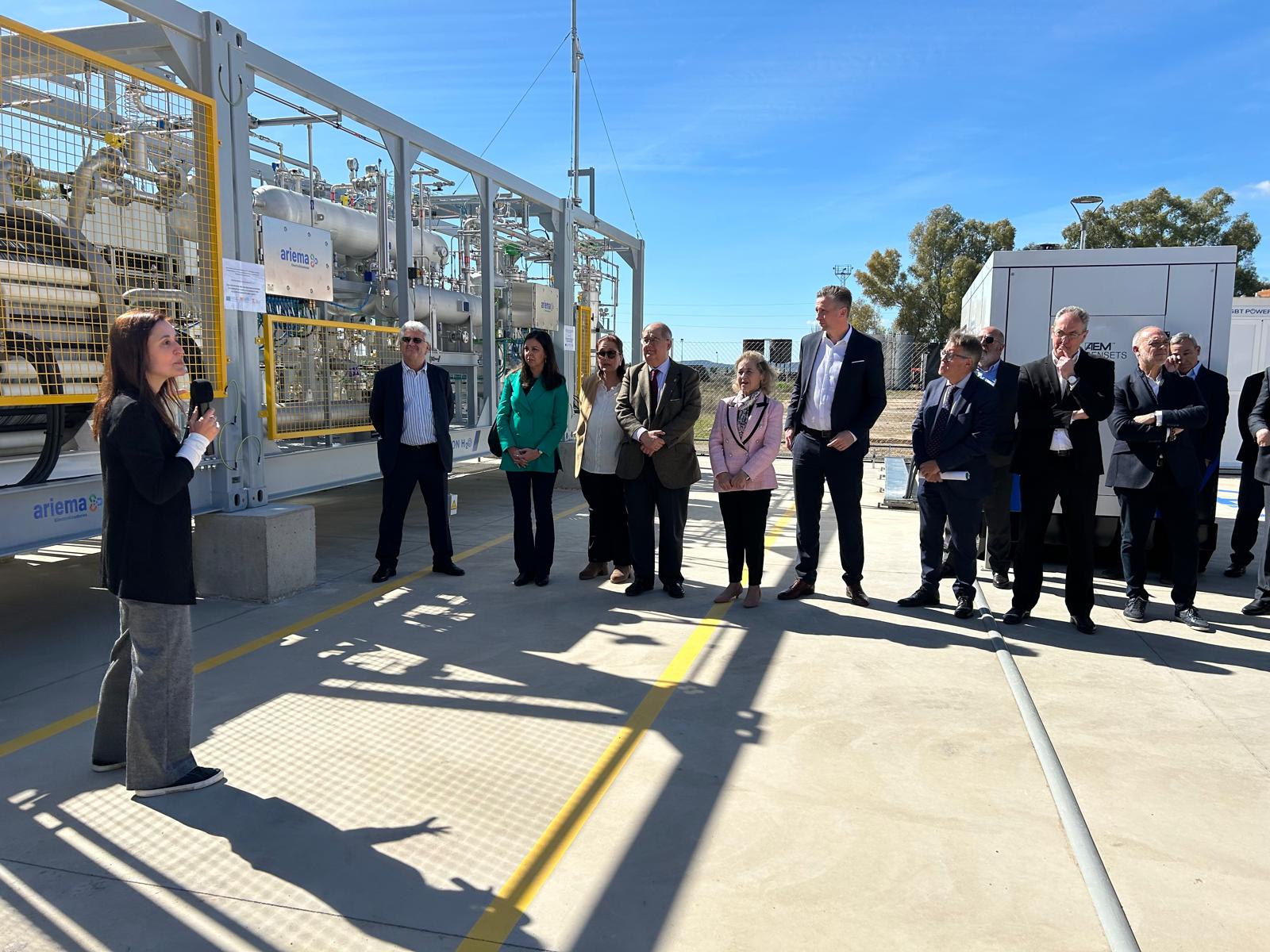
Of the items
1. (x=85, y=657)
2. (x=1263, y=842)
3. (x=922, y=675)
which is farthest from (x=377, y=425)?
(x=1263, y=842)

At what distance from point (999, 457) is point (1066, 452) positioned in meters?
0.94

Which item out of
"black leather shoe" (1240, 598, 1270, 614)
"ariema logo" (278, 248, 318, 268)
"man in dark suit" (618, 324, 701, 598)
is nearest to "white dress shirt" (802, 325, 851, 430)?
"man in dark suit" (618, 324, 701, 598)

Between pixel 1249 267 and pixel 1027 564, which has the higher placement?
pixel 1249 267

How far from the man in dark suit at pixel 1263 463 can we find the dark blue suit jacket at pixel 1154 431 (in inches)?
20.7

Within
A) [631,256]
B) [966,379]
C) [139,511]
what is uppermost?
[631,256]

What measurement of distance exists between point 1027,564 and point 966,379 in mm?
1252

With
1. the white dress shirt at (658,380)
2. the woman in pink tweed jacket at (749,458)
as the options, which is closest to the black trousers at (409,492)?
the white dress shirt at (658,380)

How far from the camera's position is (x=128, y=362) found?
9.81ft

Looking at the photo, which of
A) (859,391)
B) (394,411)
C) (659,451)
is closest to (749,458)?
(659,451)

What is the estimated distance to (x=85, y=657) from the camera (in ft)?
15.8

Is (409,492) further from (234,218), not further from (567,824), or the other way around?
(567,824)

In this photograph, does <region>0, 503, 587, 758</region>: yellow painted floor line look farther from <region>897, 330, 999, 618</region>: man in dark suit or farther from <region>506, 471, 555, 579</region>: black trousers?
<region>897, 330, 999, 618</region>: man in dark suit

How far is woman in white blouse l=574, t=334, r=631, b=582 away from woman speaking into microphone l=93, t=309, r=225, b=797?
332cm

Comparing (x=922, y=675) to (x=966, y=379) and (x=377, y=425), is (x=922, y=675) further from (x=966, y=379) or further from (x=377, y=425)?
(x=377, y=425)
